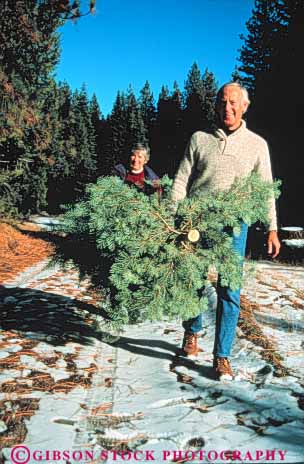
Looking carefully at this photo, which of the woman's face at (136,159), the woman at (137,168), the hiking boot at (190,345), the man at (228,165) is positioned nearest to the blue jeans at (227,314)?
the man at (228,165)

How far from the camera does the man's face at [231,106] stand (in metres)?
2.97

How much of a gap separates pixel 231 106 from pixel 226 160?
0.43m

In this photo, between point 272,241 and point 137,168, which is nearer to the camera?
point 272,241

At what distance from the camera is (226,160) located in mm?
3006

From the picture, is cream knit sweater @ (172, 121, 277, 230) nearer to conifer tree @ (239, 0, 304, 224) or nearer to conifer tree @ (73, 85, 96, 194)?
conifer tree @ (239, 0, 304, 224)

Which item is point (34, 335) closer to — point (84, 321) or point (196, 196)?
point (84, 321)

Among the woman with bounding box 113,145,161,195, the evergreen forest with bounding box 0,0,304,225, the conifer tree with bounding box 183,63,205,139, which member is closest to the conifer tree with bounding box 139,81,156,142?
the conifer tree with bounding box 183,63,205,139

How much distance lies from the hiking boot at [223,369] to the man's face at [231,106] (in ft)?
6.13

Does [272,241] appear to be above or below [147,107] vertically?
below

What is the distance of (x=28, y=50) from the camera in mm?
13828

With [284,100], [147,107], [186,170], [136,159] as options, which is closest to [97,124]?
[147,107]

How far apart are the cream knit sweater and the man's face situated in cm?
8

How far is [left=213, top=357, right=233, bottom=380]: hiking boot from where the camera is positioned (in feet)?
9.41

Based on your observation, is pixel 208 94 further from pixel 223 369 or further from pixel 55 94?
pixel 223 369
